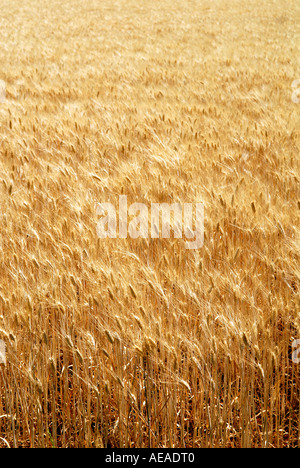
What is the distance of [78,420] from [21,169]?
186 cm

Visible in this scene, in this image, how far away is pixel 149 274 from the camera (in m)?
1.49

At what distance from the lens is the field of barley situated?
1.20 meters

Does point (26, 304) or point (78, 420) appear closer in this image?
point (78, 420)

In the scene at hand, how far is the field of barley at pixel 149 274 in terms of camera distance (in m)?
1.20

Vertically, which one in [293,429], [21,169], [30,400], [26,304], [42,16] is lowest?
[293,429]

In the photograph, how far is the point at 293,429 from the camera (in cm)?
127

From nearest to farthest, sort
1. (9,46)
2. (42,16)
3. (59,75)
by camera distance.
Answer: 1. (59,75)
2. (9,46)
3. (42,16)

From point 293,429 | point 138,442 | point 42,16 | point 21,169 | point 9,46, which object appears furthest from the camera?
point 42,16

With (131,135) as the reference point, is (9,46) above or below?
above

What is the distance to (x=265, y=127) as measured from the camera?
11.9ft

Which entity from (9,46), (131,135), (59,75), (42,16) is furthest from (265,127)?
(42,16)

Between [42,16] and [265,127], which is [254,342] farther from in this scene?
[42,16]

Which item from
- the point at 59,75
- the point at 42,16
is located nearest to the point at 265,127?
the point at 59,75

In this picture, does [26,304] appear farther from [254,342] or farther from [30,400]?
[254,342]
